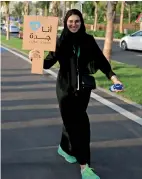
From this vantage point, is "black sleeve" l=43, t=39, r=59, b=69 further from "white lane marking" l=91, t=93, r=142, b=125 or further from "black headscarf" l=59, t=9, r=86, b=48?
"white lane marking" l=91, t=93, r=142, b=125

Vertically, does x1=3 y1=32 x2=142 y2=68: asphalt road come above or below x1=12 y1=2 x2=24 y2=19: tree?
below

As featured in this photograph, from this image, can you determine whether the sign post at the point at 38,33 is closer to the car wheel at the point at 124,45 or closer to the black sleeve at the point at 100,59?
the black sleeve at the point at 100,59

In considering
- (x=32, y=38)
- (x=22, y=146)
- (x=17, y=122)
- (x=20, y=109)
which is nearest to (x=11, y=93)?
(x=20, y=109)

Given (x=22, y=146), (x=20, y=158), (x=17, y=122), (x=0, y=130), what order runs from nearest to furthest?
(x=20, y=158) → (x=22, y=146) → (x=0, y=130) → (x=17, y=122)

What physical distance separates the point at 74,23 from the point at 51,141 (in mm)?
1921

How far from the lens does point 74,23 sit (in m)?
3.96

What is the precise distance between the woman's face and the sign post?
0.97 feet

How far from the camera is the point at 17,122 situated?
20.7ft

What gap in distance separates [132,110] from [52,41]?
3.32m

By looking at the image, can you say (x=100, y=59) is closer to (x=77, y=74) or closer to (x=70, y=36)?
(x=77, y=74)

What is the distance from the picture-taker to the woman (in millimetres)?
4051

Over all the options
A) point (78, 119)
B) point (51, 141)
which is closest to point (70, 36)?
point (78, 119)

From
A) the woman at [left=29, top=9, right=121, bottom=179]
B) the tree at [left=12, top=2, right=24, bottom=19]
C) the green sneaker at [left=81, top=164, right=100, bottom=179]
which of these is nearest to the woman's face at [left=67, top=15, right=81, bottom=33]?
the woman at [left=29, top=9, right=121, bottom=179]

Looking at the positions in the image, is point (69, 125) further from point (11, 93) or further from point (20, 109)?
point (11, 93)
